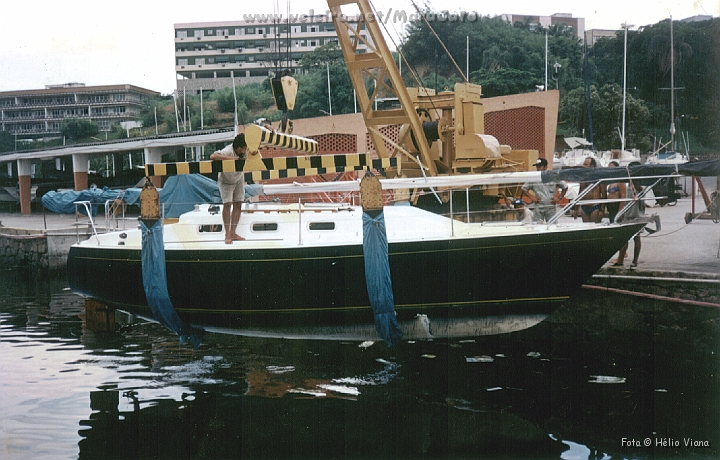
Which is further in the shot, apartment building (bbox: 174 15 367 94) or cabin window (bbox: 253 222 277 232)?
apartment building (bbox: 174 15 367 94)

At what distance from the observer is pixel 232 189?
9211 millimetres

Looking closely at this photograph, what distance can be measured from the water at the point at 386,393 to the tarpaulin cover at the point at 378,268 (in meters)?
0.86

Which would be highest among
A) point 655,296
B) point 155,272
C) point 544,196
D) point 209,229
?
point 544,196

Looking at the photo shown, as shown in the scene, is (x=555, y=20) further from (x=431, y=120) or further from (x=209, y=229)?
(x=209, y=229)

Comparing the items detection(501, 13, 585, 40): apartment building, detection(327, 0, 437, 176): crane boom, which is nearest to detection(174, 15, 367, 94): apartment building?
detection(501, 13, 585, 40): apartment building

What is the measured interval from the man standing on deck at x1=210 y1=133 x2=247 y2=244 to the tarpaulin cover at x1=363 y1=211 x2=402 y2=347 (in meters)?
2.01

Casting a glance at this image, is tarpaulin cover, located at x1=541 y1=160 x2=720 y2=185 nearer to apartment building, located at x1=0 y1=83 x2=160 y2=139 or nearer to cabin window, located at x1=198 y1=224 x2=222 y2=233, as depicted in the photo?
cabin window, located at x1=198 y1=224 x2=222 y2=233

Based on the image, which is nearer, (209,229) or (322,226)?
(322,226)

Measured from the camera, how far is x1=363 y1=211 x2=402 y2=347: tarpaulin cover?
8344 millimetres

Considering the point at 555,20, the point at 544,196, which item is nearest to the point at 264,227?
the point at 544,196

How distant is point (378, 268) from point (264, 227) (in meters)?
2.10

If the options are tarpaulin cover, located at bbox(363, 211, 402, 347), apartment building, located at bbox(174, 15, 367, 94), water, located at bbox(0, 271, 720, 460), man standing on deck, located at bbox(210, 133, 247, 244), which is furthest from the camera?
apartment building, located at bbox(174, 15, 367, 94)

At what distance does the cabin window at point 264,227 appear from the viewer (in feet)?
31.2

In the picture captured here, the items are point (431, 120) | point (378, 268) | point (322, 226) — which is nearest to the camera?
point (378, 268)
